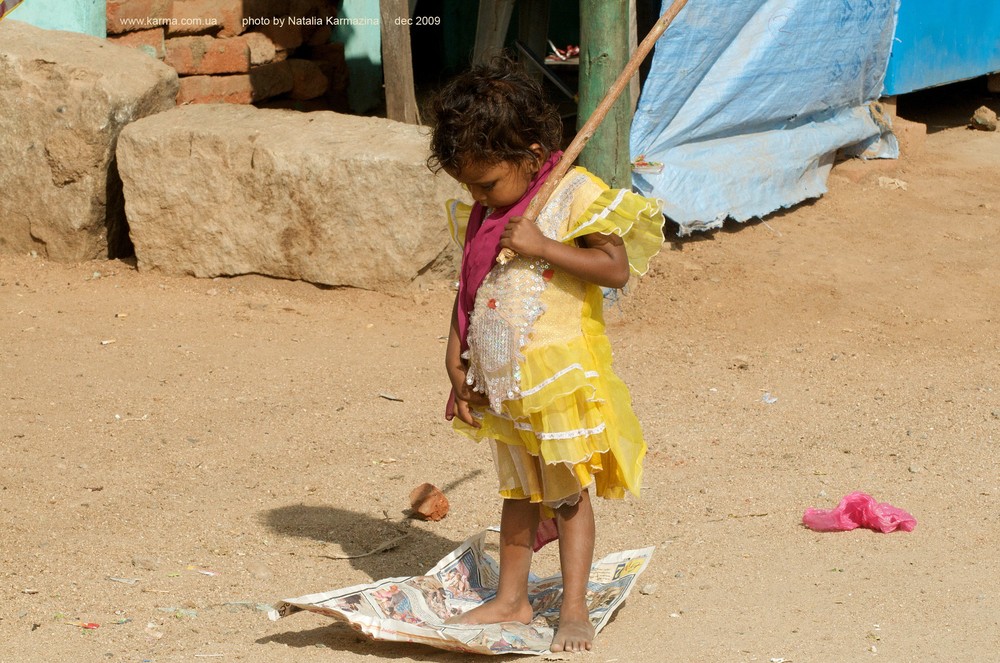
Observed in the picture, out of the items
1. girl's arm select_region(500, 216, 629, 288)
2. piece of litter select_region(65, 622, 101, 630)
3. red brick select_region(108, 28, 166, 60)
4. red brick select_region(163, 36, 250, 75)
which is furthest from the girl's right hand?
red brick select_region(163, 36, 250, 75)

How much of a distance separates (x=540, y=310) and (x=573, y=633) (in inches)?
30.3

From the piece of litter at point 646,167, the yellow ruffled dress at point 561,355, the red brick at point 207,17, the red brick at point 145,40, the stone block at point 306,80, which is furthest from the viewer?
the stone block at point 306,80

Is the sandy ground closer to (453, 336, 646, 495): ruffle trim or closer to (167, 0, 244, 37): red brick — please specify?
(453, 336, 646, 495): ruffle trim

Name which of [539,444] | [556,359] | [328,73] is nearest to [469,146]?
[556,359]

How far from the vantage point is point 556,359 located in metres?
2.63

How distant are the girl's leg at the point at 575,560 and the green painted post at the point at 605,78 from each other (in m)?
2.95

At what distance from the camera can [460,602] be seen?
121 inches

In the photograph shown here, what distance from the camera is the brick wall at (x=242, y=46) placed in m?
6.61

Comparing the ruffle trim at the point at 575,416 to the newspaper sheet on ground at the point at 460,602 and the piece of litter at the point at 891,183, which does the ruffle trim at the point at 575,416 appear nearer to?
the newspaper sheet on ground at the point at 460,602

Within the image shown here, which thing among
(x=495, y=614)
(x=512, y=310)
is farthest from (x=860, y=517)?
(x=512, y=310)

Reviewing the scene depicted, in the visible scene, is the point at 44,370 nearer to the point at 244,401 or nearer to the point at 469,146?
the point at 244,401

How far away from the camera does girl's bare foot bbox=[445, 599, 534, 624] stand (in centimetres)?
288

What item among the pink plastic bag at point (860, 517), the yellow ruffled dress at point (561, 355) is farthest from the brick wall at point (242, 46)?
the pink plastic bag at point (860, 517)

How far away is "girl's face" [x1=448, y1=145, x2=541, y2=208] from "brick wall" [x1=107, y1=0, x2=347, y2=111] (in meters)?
4.54
